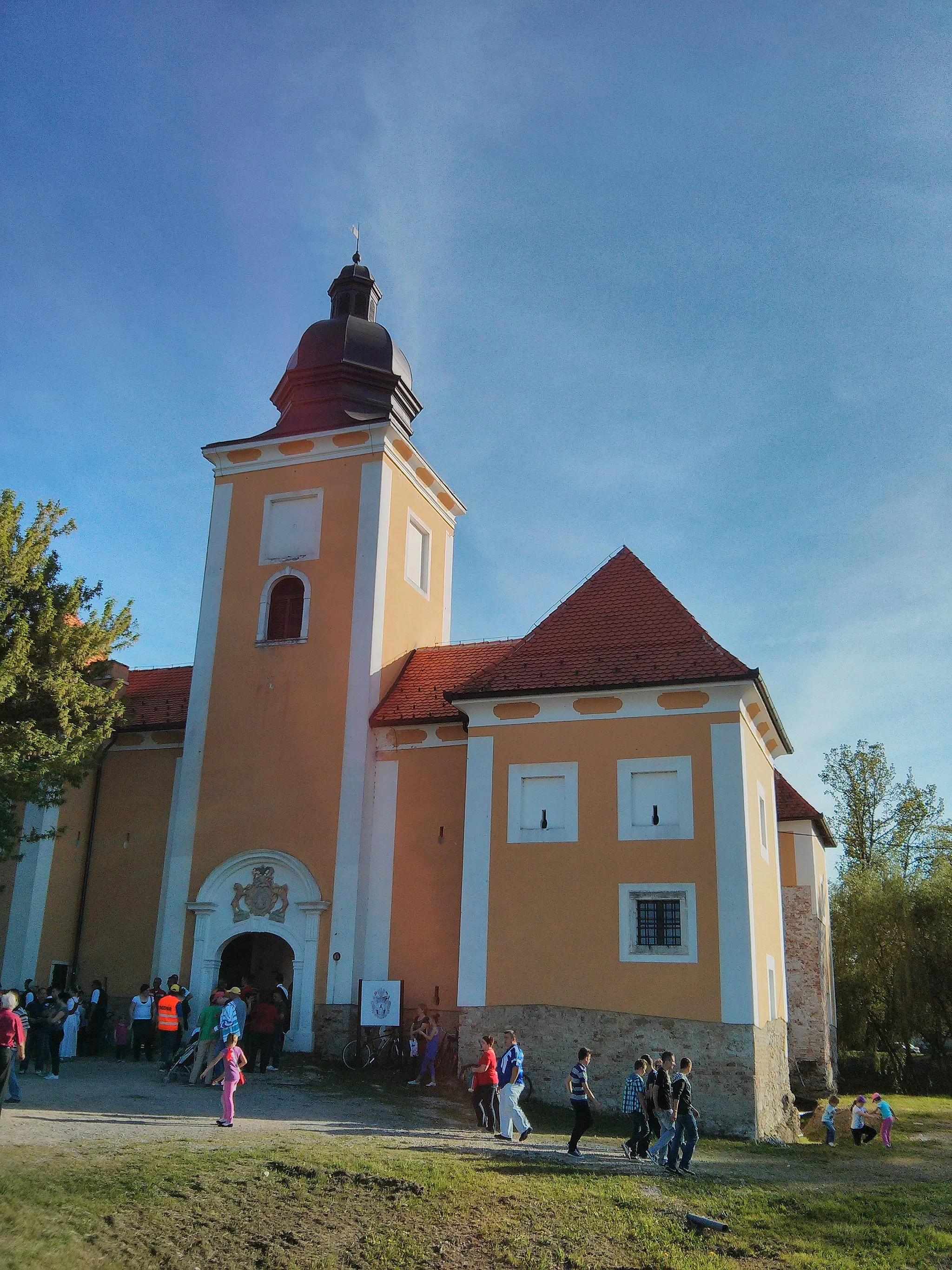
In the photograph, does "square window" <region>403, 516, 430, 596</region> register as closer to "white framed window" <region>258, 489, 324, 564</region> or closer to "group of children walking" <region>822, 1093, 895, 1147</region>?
"white framed window" <region>258, 489, 324, 564</region>

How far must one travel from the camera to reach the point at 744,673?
18.0 metres

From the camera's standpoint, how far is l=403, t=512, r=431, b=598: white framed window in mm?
25484

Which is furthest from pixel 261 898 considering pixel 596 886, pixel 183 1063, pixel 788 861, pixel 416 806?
pixel 788 861

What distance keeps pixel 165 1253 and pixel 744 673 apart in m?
12.4

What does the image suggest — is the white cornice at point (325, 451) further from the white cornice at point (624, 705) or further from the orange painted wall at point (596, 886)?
the orange painted wall at point (596, 886)

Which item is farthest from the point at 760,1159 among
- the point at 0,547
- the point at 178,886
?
the point at 0,547

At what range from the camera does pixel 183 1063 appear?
16672 millimetres

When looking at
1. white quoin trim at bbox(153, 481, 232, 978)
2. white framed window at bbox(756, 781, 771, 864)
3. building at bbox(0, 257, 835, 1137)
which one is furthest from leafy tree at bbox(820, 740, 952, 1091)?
white quoin trim at bbox(153, 481, 232, 978)

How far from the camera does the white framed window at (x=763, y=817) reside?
19781 mm

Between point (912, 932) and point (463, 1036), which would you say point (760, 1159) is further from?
point (912, 932)

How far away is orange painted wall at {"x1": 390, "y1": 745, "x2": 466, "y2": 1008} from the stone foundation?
7.42 feet

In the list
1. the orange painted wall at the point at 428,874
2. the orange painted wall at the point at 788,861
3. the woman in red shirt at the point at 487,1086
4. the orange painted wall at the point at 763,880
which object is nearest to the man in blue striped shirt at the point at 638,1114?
the woman in red shirt at the point at 487,1086

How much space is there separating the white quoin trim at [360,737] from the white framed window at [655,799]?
564 cm

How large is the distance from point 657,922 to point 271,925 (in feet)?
26.0
